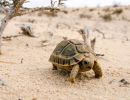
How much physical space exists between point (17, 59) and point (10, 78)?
183cm

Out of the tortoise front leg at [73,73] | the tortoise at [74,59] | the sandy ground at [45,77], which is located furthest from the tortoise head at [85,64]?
the sandy ground at [45,77]

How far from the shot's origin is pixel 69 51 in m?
7.37

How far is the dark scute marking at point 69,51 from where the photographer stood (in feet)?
23.9

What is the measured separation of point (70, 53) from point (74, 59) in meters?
0.17

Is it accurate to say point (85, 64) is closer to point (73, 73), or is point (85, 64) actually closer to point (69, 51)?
point (73, 73)

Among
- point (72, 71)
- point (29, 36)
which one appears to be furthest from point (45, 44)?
point (72, 71)

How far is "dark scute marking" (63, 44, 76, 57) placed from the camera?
7.30m

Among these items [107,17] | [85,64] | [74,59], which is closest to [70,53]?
[74,59]

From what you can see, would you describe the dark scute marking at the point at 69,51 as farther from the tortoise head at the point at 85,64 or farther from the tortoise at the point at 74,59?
the tortoise head at the point at 85,64

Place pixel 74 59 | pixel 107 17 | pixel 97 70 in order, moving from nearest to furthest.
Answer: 1. pixel 74 59
2. pixel 97 70
3. pixel 107 17

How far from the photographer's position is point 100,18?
27328 mm

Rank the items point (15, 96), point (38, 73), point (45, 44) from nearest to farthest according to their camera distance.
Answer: point (15, 96), point (38, 73), point (45, 44)

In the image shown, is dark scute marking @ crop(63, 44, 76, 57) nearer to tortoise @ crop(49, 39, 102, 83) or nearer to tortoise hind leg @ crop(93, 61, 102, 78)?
tortoise @ crop(49, 39, 102, 83)

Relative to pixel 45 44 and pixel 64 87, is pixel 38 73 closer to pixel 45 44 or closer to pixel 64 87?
pixel 64 87
